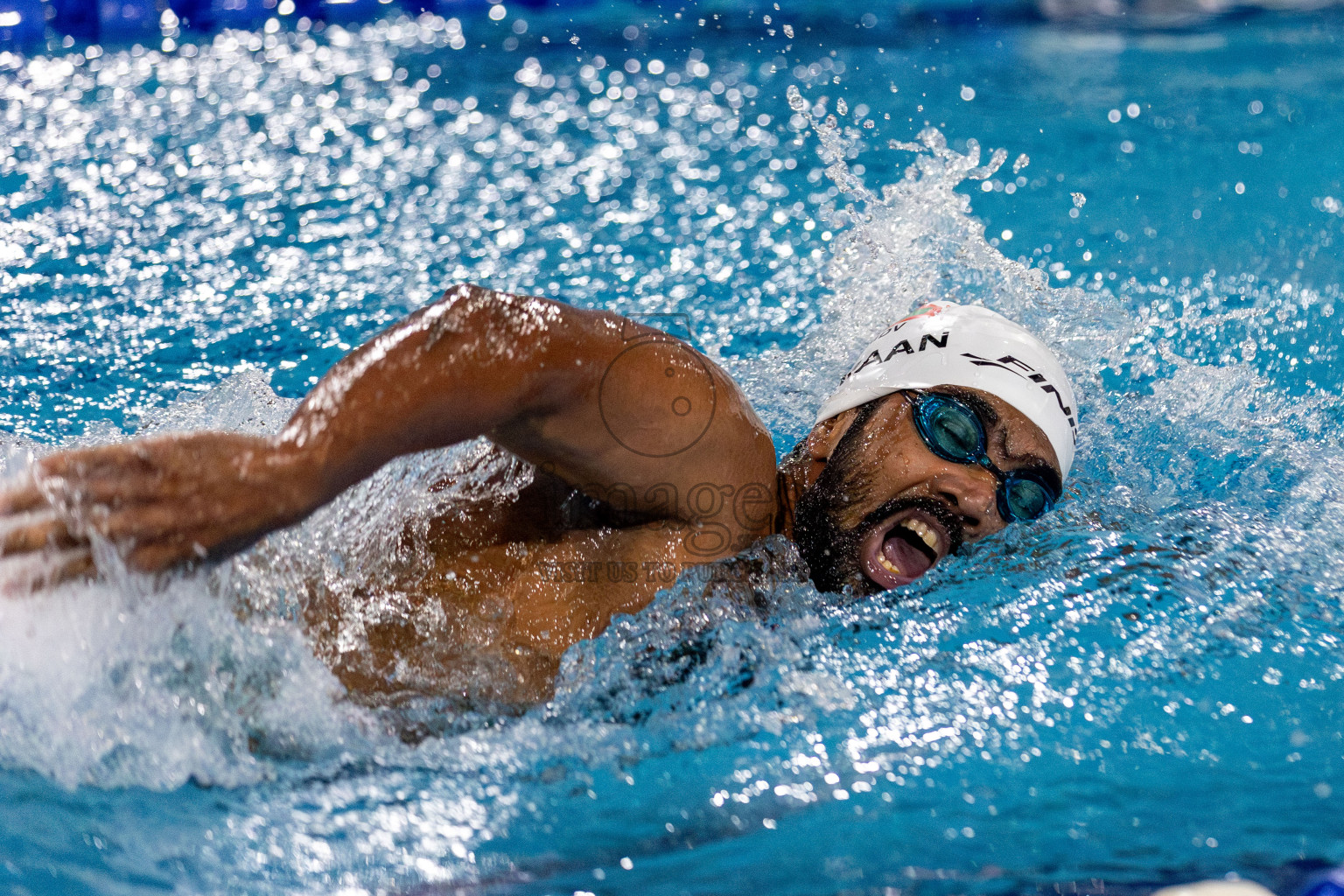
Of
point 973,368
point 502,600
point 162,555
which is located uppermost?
point 973,368

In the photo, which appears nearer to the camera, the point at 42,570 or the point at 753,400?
the point at 42,570

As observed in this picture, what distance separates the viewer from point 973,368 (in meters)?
2.24

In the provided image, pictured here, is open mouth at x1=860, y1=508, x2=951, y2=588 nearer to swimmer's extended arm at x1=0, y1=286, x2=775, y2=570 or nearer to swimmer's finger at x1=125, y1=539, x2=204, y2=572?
swimmer's extended arm at x1=0, y1=286, x2=775, y2=570

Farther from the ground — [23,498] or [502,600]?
[23,498]

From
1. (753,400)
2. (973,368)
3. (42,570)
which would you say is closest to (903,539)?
(973,368)

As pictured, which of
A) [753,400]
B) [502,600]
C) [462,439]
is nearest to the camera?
[462,439]

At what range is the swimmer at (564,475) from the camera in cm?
134

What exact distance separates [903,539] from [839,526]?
0.19 metres

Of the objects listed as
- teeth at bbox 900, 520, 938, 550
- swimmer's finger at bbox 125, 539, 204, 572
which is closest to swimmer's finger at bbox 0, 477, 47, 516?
swimmer's finger at bbox 125, 539, 204, 572

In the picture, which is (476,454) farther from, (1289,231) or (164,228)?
(1289,231)

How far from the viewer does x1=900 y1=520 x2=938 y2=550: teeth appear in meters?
2.11

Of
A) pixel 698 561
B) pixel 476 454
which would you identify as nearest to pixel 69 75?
pixel 476 454

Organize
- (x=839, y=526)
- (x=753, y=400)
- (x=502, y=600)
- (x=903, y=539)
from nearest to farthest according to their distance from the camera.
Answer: (x=502, y=600) → (x=839, y=526) → (x=903, y=539) → (x=753, y=400)

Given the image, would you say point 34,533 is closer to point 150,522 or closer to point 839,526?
point 150,522
